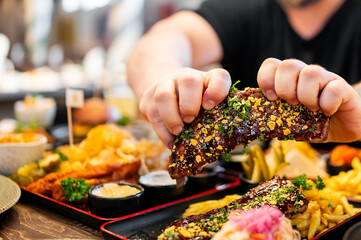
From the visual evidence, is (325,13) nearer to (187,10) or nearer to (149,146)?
(187,10)

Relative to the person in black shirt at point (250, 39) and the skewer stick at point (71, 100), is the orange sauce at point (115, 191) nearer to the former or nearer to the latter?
the person in black shirt at point (250, 39)

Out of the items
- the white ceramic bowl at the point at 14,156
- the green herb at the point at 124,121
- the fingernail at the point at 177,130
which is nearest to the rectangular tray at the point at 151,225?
the fingernail at the point at 177,130

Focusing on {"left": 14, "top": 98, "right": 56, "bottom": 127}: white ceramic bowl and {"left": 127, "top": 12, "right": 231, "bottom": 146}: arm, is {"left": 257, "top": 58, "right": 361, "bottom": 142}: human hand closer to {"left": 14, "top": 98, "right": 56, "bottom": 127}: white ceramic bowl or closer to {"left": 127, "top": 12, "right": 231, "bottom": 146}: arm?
{"left": 127, "top": 12, "right": 231, "bottom": 146}: arm

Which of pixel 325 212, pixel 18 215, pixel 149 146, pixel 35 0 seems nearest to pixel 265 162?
pixel 325 212

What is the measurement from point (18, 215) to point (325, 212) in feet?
4.28

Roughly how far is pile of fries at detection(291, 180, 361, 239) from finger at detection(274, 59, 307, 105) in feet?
1.60

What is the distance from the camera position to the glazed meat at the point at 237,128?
1.29m

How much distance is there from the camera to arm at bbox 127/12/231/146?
1.29m

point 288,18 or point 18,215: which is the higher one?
point 288,18

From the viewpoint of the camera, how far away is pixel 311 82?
1.17m

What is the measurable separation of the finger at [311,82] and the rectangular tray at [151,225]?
1.62 ft

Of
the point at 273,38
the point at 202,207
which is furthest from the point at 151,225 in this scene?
the point at 273,38

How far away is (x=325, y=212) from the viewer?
5.02 ft

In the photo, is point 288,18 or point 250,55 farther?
point 250,55
